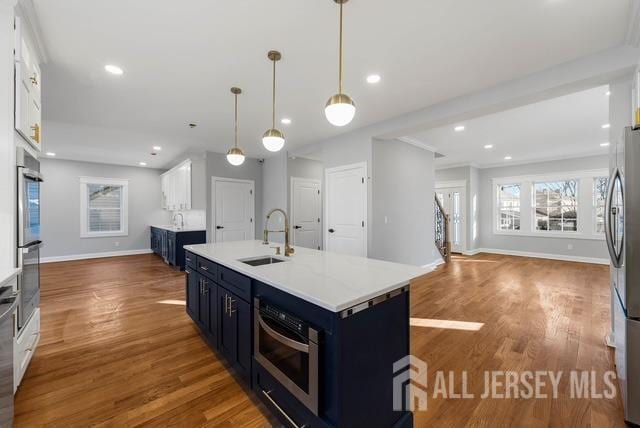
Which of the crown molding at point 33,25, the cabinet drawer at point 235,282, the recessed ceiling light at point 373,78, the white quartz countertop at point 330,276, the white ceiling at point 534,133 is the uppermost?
the white ceiling at point 534,133

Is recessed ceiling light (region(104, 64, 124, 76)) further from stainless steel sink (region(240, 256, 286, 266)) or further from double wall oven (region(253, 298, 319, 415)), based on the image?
double wall oven (region(253, 298, 319, 415))

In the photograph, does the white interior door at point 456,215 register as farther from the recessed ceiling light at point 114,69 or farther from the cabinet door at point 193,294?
the recessed ceiling light at point 114,69

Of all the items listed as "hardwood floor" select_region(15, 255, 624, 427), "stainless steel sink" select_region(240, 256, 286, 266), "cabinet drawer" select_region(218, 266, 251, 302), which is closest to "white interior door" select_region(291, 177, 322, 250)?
"hardwood floor" select_region(15, 255, 624, 427)

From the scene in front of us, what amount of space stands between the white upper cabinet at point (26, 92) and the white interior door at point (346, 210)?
3733mm

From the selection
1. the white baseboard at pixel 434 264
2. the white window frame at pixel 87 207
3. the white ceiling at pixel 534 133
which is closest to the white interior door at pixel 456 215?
the white ceiling at pixel 534 133

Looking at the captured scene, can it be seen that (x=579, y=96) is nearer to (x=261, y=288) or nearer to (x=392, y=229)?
(x=392, y=229)

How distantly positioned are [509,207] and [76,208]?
12065 millimetres

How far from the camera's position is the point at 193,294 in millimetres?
2820

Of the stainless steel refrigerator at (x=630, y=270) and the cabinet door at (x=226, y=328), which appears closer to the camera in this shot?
the stainless steel refrigerator at (x=630, y=270)

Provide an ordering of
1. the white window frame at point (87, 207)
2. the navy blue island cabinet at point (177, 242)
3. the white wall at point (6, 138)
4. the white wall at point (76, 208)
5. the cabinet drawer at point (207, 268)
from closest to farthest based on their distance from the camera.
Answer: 1. the white wall at point (6, 138)
2. the cabinet drawer at point (207, 268)
3. the navy blue island cabinet at point (177, 242)
4. the white wall at point (76, 208)
5. the white window frame at point (87, 207)

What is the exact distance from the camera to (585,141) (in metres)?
5.42

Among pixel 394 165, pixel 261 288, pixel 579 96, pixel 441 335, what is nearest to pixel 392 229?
pixel 394 165

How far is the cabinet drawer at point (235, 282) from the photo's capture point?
1.83 meters

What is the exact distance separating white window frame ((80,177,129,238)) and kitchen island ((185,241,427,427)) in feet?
24.9
